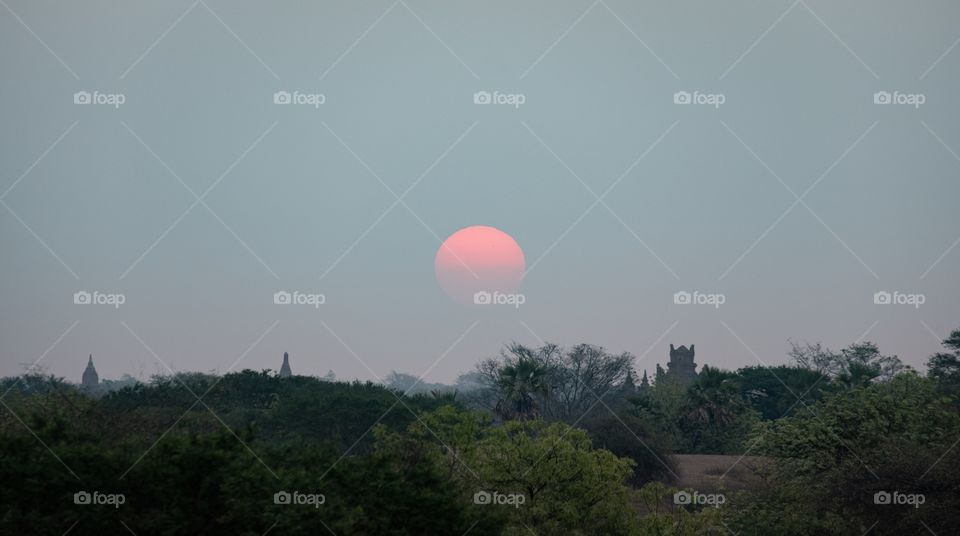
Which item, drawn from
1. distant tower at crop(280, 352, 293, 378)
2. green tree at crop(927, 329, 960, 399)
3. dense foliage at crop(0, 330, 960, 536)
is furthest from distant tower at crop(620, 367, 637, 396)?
distant tower at crop(280, 352, 293, 378)

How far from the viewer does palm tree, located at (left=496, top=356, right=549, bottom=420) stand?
→ 6812 centimetres

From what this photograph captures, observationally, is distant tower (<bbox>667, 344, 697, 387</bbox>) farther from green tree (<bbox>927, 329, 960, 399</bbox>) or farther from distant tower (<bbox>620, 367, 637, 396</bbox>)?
green tree (<bbox>927, 329, 960, 399</bbox>)

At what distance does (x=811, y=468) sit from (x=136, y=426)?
2444cm

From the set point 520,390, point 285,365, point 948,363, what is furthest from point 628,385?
point 285,365

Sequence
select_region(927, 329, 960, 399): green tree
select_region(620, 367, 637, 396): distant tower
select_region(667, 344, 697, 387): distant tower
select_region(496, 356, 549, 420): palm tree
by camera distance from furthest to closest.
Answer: select_region(667, 344, 697, 387): distant tower, select_region(620, 367, 637, 396): distant tower, select_region(927, 329, 960, 399): green tree, select_region(496, 356, 549, 420): palm tree

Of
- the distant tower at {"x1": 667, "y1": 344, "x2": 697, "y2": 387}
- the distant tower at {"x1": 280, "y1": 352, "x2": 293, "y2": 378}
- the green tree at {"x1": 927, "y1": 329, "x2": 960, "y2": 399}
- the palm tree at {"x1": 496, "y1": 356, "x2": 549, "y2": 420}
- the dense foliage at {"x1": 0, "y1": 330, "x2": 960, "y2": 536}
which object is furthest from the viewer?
the distant tower at {"x1": 280, "y1": 352, "x2": 293, "y2": 378}

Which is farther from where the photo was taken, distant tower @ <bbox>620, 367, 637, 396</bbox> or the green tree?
distant tower @ <bbox>620, 367, 637, 396</bbox>

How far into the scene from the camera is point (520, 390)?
68125 millimetres

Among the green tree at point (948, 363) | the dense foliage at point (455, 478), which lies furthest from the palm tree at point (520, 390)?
the green tree at point (948, 363)

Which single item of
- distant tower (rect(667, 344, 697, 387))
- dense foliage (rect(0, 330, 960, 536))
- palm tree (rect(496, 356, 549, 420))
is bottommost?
dense foliage (rect(0, 330, 960, 536))

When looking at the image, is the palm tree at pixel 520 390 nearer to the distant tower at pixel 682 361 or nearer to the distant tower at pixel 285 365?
the distant tower at pixel 682 361

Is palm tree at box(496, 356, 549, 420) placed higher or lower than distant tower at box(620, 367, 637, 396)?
lower

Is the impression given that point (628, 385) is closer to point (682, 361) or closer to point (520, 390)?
point (682, 361)

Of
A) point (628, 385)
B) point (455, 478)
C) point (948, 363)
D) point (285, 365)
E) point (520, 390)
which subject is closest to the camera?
point (455, 478)
